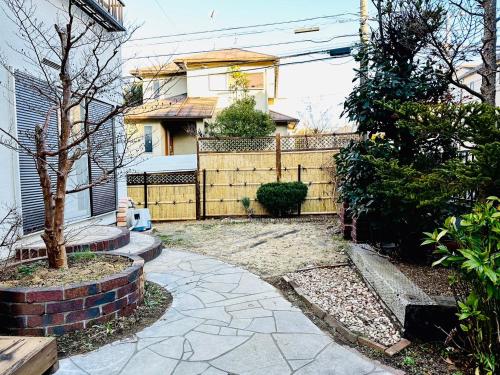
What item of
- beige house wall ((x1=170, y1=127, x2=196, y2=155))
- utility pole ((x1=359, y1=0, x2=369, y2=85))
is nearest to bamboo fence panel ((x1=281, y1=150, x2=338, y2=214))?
utility pole ((x1=359, y1=0, x2=369, y2=85))

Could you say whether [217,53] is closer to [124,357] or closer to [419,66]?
[419,66]

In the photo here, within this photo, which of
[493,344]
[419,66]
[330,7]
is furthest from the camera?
[330,7]

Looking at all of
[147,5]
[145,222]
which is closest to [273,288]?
[145,222]

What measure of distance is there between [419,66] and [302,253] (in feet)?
10.1

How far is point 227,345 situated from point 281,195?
21.3 feet

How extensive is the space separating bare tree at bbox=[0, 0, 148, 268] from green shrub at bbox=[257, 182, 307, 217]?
144 inches

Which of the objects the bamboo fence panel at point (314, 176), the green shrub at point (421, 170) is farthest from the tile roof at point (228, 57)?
the green shrub at point (421, 170)

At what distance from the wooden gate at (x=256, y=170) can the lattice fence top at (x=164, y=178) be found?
0.32 metres

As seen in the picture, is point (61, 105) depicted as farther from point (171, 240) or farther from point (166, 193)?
point (166, 193)

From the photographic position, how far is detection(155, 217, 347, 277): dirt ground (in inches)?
197

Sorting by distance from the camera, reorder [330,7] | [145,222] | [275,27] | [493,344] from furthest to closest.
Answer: [275,27] → [330,7] → [145,222] → [493,344]

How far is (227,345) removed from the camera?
2590mm

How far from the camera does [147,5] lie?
7855 millimetres

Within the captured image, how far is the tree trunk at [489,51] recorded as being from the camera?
375cm
